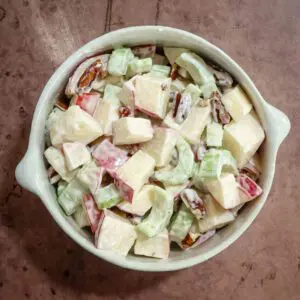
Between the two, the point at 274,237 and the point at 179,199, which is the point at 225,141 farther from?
the point at 274,237

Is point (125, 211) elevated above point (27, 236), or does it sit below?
above

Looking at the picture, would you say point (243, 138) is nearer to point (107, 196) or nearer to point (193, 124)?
point (193, 124)

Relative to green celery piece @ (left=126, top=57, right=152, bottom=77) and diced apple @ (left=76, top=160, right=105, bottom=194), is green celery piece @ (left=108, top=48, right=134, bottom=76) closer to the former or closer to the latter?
green celery piece @ (left=126, top=57, right=152, bottom=77)

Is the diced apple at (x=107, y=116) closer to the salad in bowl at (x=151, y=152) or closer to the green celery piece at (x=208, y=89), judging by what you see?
the salad in bowl at (x=151, y=152)

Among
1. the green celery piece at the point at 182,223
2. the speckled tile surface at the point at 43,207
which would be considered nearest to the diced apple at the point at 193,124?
the green celery piece at the point at 182,223

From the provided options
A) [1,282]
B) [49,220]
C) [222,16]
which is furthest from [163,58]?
[1,282]

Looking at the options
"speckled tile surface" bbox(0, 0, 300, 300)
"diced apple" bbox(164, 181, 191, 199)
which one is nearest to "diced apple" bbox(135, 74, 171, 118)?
"diced apple" bbox(164, 181, 191, 199)

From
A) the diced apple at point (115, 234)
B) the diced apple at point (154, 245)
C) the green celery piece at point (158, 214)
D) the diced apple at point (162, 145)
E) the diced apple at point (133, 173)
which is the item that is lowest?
the diced apple at point (154, 245)
